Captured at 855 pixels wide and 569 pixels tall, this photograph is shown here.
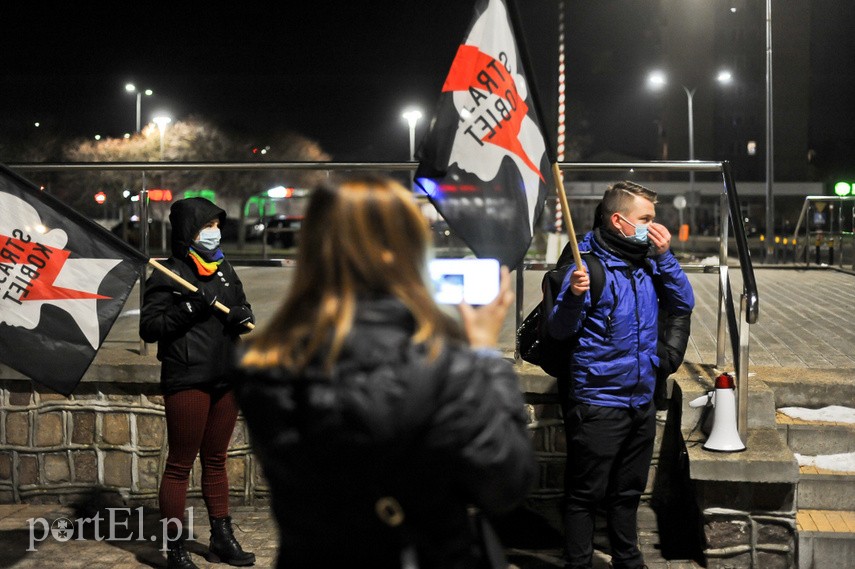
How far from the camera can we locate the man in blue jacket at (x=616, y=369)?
4863 mm

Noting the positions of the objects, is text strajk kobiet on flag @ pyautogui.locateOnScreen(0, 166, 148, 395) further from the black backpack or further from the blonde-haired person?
the blonde-haired person

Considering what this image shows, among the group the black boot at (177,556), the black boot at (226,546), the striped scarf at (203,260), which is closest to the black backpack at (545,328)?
the striped scarf at (203,260)

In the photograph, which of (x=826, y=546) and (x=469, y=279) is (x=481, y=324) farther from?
(x=469, y=279)

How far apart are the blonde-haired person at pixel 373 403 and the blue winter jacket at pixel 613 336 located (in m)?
2.48

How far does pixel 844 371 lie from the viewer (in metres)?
6.50

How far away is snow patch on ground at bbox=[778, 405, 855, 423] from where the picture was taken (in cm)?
603

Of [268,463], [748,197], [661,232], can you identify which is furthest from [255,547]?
[748,197]

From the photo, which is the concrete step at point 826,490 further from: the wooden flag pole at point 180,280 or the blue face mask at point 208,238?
the blue face mask at point 208,238

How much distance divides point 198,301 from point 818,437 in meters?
3.55

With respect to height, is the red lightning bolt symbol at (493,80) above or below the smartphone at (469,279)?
above

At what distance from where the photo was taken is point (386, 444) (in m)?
2.23

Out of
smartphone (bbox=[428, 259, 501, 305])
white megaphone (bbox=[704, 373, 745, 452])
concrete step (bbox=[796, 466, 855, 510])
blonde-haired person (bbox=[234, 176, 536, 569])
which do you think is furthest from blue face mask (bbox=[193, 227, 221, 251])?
concrete step (bbox=[796, 466, 855, 510])

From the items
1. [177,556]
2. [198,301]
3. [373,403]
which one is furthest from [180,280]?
[373,403]

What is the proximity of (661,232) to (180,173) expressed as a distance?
3789 mm
